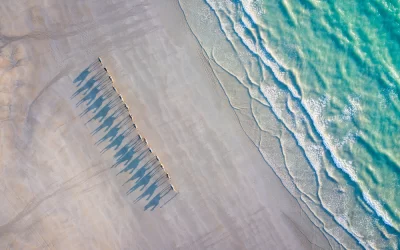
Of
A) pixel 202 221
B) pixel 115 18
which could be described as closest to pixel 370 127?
pixel 202 221

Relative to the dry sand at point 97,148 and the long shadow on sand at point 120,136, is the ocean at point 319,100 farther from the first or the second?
the long shadow on sand at point 120,136

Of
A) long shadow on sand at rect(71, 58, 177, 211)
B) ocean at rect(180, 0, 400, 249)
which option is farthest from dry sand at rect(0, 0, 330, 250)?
ocean at rect(180, 0, 400, 249)

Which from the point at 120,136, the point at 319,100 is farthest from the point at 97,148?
the point at 319,100

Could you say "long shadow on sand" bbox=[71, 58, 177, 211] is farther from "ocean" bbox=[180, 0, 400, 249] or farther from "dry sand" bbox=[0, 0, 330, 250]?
"ocean" bbox=[180, 0, 400, 249]

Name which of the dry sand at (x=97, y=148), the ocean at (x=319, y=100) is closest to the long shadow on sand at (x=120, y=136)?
the dry sand at (x=97, y=148)

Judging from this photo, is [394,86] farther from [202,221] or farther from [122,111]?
[122,111]

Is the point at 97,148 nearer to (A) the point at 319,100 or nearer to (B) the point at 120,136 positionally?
(B) the point at 120,136
